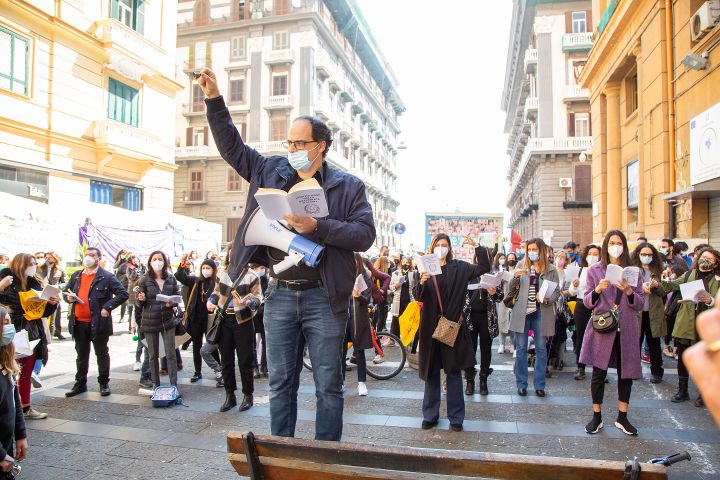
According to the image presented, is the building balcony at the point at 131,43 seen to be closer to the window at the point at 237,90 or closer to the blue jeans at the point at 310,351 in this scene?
the blue jeans at the point at 310,351

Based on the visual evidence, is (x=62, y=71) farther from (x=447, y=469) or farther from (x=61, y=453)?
(x=447, y=469)

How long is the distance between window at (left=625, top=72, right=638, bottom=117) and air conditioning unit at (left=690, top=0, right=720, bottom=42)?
21.0 ft

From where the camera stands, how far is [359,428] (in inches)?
215

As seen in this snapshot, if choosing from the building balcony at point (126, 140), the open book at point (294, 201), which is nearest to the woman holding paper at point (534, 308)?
the open book at point (294, 201)

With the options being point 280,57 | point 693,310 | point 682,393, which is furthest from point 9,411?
point 280,57

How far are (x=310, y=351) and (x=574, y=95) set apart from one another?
114 feet

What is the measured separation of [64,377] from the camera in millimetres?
7746

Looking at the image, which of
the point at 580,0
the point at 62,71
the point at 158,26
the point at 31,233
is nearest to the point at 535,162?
the point at 580,0

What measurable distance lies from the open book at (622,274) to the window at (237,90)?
130ft

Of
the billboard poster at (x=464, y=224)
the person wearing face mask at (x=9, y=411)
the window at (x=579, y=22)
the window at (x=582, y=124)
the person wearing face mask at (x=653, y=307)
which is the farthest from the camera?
the window at (x=582, y=124)

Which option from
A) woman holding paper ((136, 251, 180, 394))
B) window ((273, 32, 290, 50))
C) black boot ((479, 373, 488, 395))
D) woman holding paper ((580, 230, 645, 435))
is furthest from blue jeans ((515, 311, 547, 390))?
window ((273, 32, 290, 50))

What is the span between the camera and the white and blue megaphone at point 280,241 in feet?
8.54

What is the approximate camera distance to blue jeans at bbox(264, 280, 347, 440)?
279cm

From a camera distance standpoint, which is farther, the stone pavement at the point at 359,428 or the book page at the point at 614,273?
the book page at the point at 614,273
